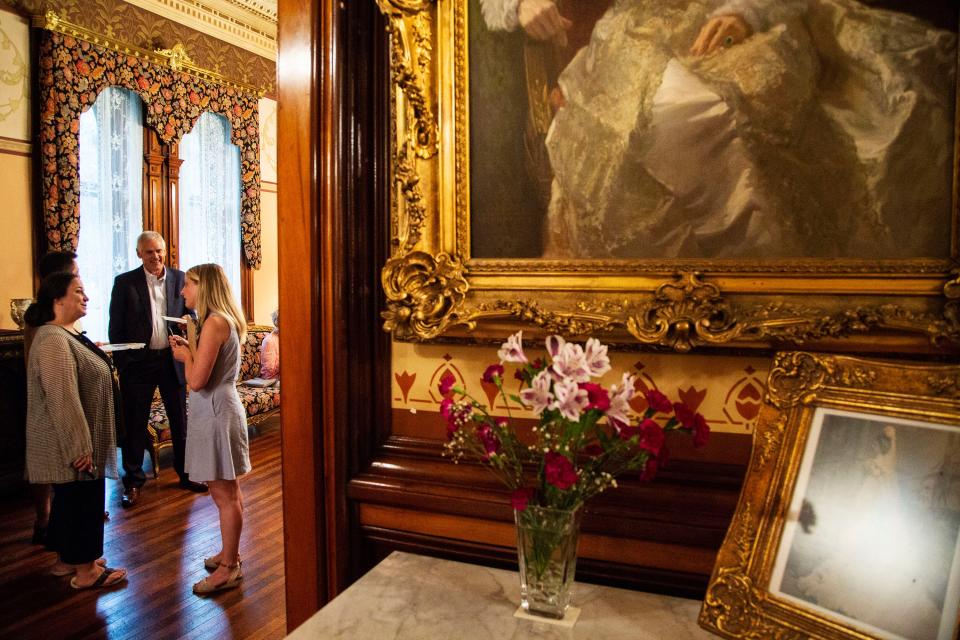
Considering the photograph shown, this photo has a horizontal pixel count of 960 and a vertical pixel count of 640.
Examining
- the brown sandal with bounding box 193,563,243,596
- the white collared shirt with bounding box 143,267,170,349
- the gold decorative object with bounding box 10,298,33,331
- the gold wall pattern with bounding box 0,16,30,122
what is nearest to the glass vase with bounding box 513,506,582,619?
the brown sandal with bounding box 193,563,243,596

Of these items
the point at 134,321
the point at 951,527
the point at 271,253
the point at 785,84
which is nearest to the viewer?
the point at 951,527

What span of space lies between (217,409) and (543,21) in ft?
8.15

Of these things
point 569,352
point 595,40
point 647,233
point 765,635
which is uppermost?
point 595,40

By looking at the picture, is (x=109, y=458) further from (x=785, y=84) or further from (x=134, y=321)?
(x=785, y=84)

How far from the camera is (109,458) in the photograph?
3295mm

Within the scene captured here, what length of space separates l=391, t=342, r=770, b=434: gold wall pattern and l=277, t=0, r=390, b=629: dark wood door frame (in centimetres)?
24

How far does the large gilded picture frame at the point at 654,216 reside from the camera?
125 cm

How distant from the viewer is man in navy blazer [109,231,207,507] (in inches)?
191

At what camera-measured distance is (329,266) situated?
1.70m

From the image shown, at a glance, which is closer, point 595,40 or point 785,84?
point 785,84

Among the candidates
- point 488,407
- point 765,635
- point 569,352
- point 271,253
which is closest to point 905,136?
point 569,352

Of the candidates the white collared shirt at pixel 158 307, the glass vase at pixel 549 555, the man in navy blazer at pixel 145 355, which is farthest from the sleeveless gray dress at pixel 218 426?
the glass vase at pixel 549 555

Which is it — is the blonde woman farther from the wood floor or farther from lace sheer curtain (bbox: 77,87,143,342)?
lace sheer curtain (bbox: 77,87,143,342)

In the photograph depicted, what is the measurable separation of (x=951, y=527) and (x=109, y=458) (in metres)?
3.38
